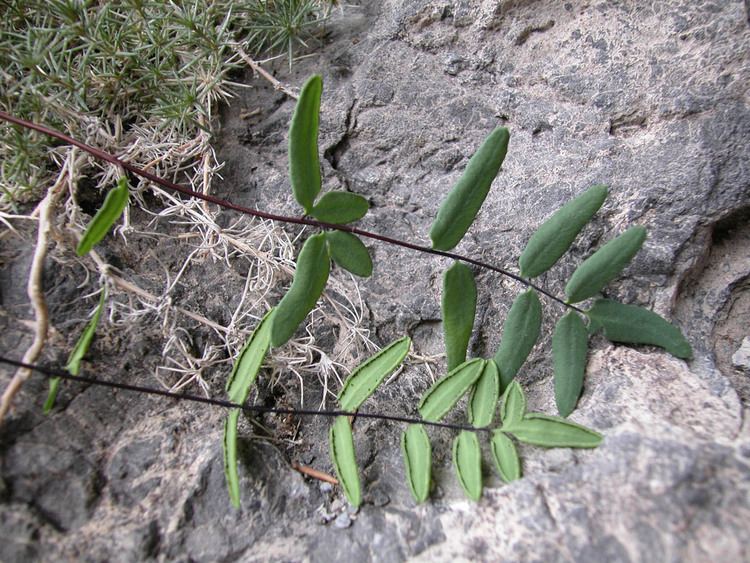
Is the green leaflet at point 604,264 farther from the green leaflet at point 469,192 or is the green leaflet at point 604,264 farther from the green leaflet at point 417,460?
the green leaflet at point 417,460

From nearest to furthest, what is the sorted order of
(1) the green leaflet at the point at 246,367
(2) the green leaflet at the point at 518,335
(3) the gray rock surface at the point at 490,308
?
(3) the gray rock surface at the point at 490,308
(1) the green leaflet at the point at 246,367
(2) the green leaflet at the point at 518,335

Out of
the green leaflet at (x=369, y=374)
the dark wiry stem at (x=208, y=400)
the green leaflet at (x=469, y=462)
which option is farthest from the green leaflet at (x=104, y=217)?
the green leaflet at (x=469, y=462)

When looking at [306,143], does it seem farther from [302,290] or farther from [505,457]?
[505,457]

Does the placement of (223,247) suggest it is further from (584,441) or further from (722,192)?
(722,192)

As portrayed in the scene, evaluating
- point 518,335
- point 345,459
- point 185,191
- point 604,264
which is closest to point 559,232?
point 604,264

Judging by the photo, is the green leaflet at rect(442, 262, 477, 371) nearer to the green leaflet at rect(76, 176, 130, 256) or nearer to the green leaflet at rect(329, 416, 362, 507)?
the green leaflet at rect(329, 416, 362, 507)

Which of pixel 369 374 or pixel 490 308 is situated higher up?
pixel 490 308
